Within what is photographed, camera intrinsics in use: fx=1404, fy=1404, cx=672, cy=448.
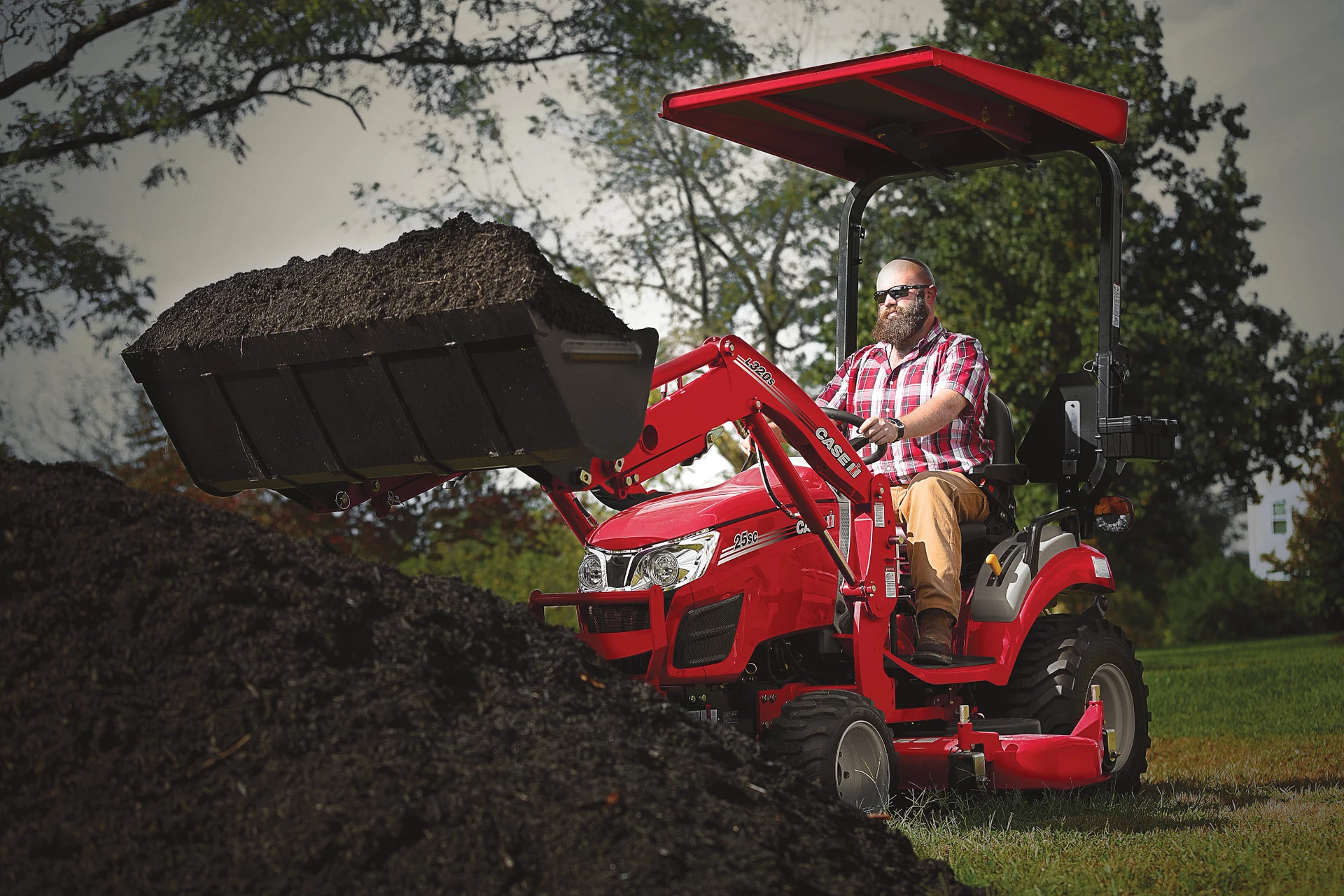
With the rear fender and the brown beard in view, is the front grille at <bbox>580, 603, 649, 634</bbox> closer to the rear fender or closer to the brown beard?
the rear fender

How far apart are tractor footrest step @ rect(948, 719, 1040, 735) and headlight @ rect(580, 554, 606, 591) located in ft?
5.17

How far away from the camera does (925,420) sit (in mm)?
5562

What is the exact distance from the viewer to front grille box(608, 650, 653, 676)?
15.9ft

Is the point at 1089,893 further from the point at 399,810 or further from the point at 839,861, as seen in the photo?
the point at 399,810

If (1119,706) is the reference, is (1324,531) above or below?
above

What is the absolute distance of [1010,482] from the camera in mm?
5934

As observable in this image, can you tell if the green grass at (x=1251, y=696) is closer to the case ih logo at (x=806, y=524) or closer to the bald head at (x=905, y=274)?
the bald head at (x=905, y=274)

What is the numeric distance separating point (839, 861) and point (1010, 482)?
2.80 metres

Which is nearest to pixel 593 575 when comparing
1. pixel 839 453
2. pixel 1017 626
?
pixel 839 453

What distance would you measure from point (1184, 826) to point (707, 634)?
196 centimetres

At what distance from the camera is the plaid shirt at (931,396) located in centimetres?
579

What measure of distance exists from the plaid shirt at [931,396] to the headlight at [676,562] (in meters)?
1.33

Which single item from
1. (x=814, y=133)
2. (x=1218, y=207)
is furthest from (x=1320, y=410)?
(x=814, y=133)

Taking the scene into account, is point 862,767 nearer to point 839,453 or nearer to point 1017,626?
point 839,453
